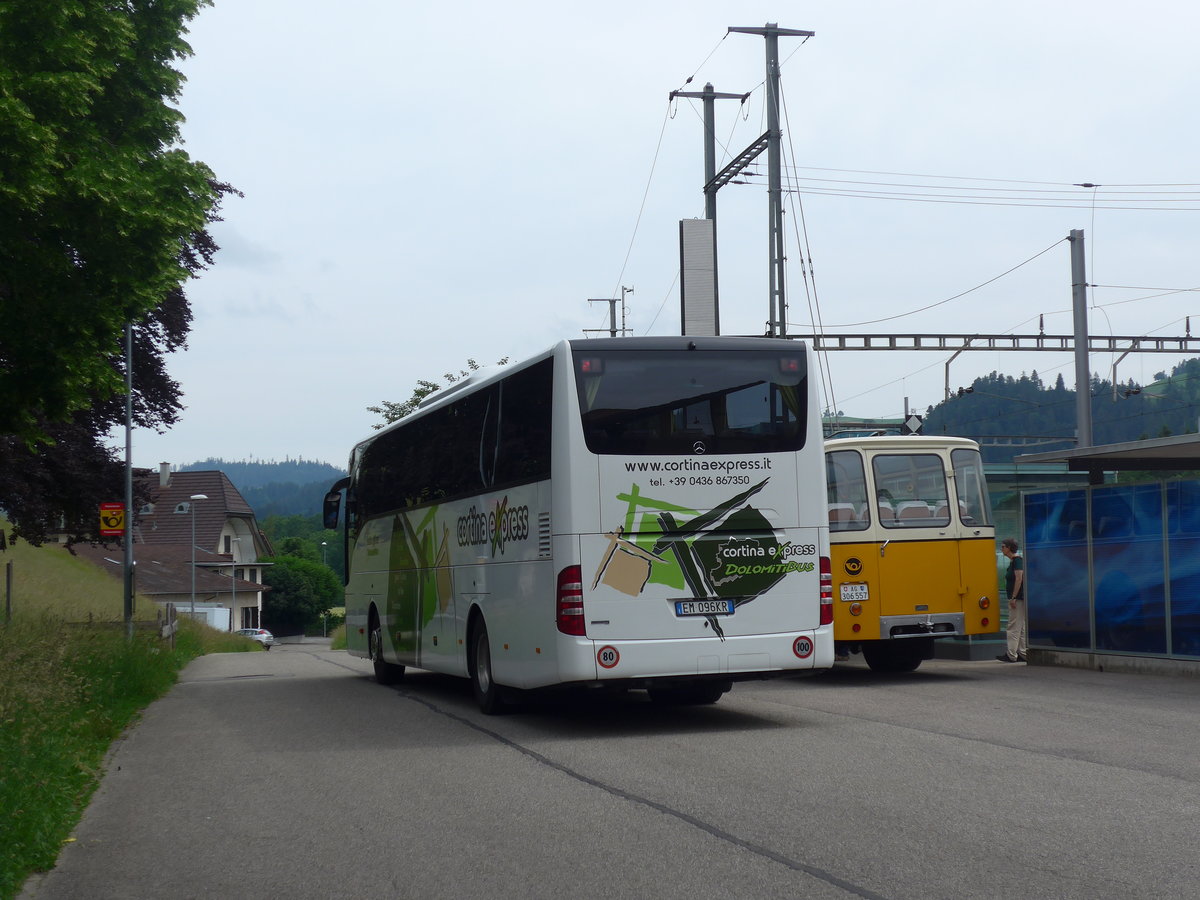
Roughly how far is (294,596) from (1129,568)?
10076 cm

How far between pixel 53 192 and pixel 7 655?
4593 mm

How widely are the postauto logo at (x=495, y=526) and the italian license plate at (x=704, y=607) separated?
5.38 feet

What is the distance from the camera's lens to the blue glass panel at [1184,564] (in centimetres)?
1688

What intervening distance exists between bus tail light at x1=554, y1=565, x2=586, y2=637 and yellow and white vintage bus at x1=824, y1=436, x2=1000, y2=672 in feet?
19.2

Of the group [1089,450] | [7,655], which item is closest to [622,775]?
[7,655]

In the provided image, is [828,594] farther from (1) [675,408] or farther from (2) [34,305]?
(2) [34,305]

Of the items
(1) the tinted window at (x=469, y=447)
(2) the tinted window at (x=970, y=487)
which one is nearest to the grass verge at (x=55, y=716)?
(1) the tinted window at (x=469, y=447)

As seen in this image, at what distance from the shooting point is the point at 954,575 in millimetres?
17375

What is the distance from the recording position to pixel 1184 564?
56.0 feet

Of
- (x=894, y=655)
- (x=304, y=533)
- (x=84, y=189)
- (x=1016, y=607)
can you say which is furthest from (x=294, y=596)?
(x=84, y=189)

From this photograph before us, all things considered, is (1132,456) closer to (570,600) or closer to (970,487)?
(970,487)

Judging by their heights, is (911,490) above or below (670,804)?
above

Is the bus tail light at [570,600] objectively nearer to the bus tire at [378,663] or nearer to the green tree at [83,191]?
the green tree at [83,191]

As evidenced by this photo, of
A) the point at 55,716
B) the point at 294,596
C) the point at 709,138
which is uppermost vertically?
the point at 709,138
